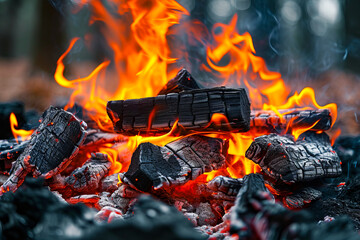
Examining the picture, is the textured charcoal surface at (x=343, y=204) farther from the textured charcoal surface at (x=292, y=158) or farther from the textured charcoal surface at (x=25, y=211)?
the textured charcoal surface at (x=25, y=211)

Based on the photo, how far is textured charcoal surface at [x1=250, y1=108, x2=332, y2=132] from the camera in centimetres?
271

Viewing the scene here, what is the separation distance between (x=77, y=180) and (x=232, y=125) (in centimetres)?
147

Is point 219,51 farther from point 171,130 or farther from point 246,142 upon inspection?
point 171,130

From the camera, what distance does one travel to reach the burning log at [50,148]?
222 centimetres

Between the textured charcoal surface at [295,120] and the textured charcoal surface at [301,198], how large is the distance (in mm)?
695

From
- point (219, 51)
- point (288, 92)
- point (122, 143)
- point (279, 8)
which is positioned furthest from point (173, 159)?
point (279, 8)

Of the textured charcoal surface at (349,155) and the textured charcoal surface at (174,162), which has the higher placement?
the textured charcoal surface at (174,162)

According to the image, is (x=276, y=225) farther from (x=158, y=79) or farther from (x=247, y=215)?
(x=158, y=79)

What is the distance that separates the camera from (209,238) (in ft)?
5.10

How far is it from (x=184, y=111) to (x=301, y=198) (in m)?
1.24

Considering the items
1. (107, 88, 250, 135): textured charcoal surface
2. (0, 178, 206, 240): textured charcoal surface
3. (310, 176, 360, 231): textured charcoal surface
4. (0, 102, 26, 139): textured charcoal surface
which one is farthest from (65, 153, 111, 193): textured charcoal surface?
(0, 102, 26, 139): textured charcoal surface

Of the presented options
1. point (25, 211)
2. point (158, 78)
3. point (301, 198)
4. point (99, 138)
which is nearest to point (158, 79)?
point (158, 78)

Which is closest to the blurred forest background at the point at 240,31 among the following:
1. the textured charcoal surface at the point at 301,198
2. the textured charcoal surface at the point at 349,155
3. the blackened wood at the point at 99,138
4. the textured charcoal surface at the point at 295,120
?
the textured charcoal surface at the point at 349,155

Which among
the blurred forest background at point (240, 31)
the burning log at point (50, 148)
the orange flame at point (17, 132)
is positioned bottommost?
the blurred forest background at point (240, 31)
